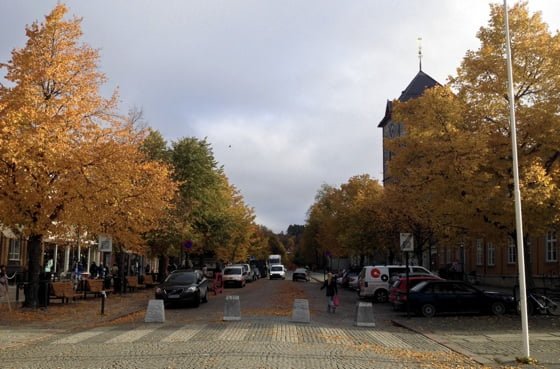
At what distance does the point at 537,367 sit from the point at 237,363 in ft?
18.5

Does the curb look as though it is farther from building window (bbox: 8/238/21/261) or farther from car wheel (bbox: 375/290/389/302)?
building window (bbox: 8/238/21/261)

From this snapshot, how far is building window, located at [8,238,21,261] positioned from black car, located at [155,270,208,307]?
820 inches

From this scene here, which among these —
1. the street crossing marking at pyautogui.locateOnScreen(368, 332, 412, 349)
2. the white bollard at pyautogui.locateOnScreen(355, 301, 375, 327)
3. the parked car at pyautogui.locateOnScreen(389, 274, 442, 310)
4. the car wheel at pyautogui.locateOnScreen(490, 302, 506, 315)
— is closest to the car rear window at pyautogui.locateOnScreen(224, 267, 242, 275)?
the parked car at pyautogui.locateOnScreen(389, 274, 442, 310)

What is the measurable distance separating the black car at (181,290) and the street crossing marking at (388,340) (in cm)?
984

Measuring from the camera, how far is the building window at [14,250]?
137 feet

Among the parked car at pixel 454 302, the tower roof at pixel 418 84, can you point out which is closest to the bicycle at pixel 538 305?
the parked car at pixel 454 302

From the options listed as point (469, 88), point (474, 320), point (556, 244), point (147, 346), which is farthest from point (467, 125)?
point (556, 244)

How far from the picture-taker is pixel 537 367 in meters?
11.3

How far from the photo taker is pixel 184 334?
15234 mm

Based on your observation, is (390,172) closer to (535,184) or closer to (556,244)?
(535,184)

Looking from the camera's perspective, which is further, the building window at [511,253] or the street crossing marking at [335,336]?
the building window at [511,253]

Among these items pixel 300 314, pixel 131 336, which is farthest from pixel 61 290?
pixel 300 314

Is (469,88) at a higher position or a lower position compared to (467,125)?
higher

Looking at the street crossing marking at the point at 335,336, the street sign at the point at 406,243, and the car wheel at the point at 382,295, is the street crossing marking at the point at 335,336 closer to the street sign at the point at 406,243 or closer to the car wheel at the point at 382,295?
the street sign at the point at 406,243
